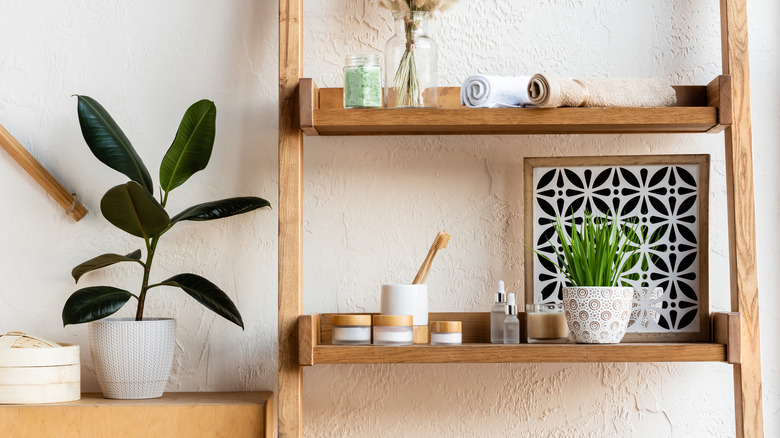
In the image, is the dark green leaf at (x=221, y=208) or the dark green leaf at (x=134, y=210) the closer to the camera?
the dark green leaf at (x=134, y=210)

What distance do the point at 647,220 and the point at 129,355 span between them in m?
Answer: 0.89

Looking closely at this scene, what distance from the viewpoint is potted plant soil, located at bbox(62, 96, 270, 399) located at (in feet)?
3.96

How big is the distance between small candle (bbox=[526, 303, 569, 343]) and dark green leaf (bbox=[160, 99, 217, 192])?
61cm

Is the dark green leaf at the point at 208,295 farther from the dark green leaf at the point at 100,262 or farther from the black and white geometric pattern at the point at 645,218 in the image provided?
the black and white geometric pattern at the point at 645,218

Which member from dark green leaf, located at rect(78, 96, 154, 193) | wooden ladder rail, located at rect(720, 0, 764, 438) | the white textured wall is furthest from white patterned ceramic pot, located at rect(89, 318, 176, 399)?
wooden ladder rail, located at rect(720, 0, 764, 438)

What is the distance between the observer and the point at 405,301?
124 centimetres

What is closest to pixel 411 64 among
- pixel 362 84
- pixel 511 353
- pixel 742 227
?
pixel 362 84

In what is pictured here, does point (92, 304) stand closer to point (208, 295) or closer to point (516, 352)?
point (208, 295)

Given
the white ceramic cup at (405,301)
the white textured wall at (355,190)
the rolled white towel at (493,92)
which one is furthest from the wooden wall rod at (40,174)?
the rolled white towel at (493,92)

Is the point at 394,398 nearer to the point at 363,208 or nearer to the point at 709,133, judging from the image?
the point at 363,208

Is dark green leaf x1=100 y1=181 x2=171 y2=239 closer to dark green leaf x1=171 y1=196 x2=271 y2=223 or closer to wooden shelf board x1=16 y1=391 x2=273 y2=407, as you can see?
dark green leaf x1=171 y1=196 x2=271 y2=223

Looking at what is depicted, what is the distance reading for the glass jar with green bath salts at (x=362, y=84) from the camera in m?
1.21

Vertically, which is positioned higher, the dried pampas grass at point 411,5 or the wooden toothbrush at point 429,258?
the dried pampas grass at point 411,5

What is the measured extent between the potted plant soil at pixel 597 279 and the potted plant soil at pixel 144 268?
529 mm
